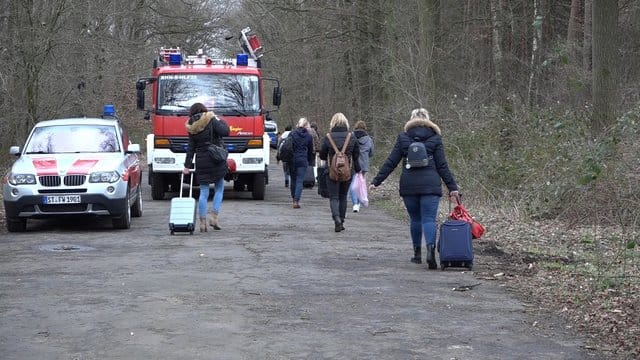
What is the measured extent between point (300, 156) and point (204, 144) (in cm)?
543

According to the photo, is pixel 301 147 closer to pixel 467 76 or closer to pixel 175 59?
pixel 175 59

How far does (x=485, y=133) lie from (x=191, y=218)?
27.7ft

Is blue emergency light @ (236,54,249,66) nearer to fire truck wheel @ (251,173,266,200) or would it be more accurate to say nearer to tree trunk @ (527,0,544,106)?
fire truck wheel @ (251,173,266,200)

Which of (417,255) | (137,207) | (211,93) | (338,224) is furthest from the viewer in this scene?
(211,93)

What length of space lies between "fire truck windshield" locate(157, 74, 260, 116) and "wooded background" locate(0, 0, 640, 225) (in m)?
4.49

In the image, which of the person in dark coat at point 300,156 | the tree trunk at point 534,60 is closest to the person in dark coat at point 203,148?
the person in dark coat at point 300,156

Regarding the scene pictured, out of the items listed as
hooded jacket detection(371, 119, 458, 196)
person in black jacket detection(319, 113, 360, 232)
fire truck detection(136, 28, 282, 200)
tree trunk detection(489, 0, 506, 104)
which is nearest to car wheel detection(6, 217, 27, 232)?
person in black jacket detection(319, 113, 360, 232)

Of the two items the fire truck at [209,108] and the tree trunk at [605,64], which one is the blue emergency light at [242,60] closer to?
the fire truck at [209,108]

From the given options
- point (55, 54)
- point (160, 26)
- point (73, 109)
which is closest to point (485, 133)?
point (55, 54)

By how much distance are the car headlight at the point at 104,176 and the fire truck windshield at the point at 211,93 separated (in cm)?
627

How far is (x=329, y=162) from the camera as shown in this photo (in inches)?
635

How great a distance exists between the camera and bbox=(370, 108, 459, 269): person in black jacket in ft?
38.3

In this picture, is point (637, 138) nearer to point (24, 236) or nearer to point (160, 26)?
point (24, 236)

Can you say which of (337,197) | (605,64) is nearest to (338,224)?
(337,197)
